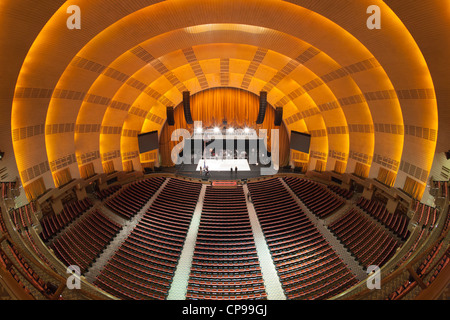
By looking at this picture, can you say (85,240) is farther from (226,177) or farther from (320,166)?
(320,166)

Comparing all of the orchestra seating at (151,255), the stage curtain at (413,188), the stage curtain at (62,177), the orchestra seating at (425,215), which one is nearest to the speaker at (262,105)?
the orchestra seating at (151,255)

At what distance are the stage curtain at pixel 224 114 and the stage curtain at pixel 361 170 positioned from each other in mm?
7468

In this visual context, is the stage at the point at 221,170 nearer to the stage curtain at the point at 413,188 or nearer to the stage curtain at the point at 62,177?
the stage curtain at the point at 62,177

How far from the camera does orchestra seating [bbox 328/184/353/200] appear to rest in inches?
590

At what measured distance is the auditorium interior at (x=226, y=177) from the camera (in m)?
6.95

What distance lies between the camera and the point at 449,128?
8.25 metres

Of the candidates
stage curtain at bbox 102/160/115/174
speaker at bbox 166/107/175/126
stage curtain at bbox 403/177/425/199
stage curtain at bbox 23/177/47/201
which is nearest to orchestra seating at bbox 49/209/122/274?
stage curtain at bbox 23/177/47/201

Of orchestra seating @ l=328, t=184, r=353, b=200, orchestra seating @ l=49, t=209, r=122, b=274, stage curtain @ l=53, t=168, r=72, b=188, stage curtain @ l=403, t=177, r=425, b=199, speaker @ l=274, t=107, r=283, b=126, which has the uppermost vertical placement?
speaker @ l=274, t=107, r=283, b=126

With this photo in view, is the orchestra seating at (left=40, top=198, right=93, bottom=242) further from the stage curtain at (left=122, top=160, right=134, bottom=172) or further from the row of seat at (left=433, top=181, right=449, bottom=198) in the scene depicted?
the row of seat at (left=433, top=181, right=449, bottom=198)

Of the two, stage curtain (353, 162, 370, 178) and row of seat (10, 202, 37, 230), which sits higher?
stage curtain (353, 162, 370, 178)

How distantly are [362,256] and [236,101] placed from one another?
15.9m

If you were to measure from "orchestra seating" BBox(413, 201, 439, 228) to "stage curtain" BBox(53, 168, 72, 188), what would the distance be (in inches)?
679

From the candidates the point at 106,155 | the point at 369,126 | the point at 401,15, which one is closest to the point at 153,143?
the point at 106,155
